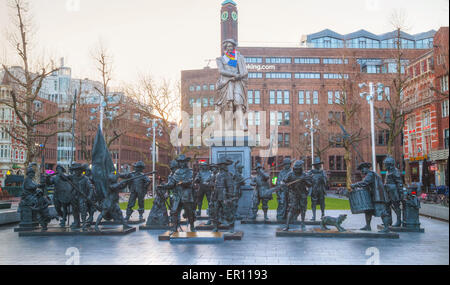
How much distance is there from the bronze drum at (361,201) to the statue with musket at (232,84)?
670 centimetres

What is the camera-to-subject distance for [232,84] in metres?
16.6

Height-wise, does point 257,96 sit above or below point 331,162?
above

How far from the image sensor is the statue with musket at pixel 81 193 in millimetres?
11188

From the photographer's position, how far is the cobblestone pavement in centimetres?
760

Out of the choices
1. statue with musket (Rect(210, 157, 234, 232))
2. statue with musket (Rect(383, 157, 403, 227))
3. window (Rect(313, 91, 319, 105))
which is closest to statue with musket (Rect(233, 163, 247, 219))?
statue with musket (Rect(210, 157, 234, 232))

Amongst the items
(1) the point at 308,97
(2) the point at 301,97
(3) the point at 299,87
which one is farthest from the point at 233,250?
(3) the point at 299,87

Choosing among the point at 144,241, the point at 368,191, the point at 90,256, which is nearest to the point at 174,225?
the point at 144,241

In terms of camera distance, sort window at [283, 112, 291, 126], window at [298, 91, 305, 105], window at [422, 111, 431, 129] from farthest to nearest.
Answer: window at [298, 91, 305, 105] < window at [283, 112, 291, 126] < window at [422, 111, 431, 129]

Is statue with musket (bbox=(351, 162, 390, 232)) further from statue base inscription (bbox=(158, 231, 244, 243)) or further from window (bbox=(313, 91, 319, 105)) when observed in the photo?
window (bbox=(313, 91, 319, 105))

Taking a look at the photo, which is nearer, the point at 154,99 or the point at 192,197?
the point at 192,197

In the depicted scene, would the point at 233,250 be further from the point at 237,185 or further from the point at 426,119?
the point at 426,119

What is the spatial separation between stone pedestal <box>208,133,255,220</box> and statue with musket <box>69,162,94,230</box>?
217 inches

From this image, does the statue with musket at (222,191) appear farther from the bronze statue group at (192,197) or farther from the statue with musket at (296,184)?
the statue with musket at (296,184)

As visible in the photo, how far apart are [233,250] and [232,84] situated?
30.4 feet
